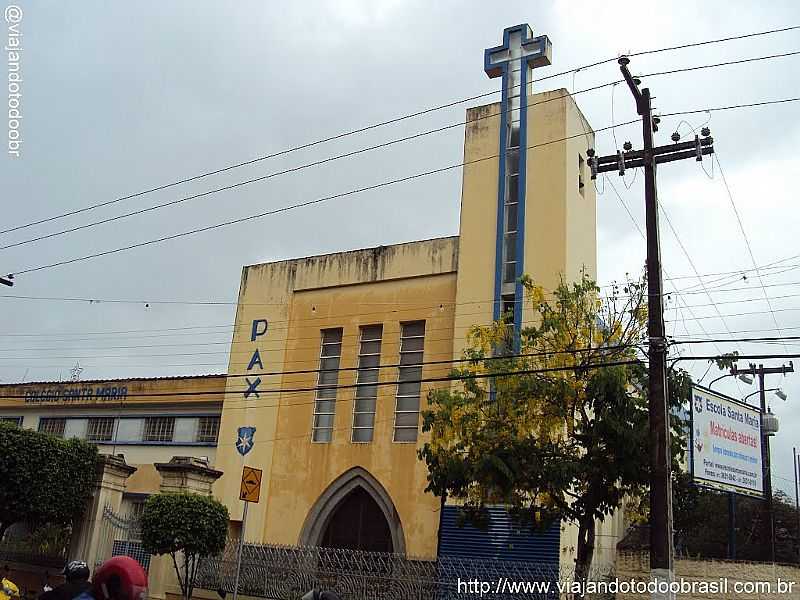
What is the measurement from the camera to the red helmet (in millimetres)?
3766

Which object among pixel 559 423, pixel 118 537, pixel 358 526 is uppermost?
pixel 559 423

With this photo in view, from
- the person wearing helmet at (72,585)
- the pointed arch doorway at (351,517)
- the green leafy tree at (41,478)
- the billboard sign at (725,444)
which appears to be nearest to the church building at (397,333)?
the pointed arch doorway at (351,517)

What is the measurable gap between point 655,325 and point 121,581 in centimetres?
1067

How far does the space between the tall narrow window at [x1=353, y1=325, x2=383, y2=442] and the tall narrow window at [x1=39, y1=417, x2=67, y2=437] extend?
42.3ft

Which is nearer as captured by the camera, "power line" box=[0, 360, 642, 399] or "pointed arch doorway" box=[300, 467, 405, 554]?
"power line" box=[0, 360, 642, 399]

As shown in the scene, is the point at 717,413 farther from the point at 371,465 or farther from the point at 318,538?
the point at 318,538

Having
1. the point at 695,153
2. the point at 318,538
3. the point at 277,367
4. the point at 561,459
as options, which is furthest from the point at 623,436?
the point at 277,367

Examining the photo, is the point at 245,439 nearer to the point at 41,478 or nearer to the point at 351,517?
the point at 351,517

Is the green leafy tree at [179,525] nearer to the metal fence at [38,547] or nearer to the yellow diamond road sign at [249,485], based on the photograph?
the metal fence at [38,547]

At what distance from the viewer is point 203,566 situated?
2105cm

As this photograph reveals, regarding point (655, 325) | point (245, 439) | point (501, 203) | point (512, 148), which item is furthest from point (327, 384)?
point (655, 325)

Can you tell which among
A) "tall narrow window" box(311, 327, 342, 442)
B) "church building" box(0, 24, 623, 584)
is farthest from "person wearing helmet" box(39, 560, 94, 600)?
"tall narrow window" box(311, 327, 342, 442)

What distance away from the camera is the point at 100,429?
97.7 feet

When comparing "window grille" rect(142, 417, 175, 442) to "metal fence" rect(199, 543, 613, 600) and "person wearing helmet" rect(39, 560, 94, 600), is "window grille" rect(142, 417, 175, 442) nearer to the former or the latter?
"metal fence" rect(199, 543, 613, 600)
